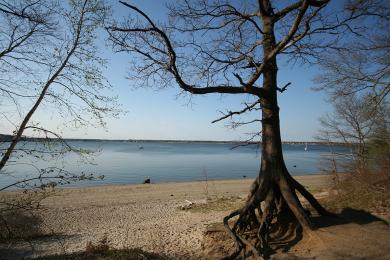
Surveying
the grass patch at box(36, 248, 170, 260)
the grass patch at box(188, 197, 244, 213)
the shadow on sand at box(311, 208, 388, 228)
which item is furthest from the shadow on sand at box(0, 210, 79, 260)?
the shadow on sand at box(311, 208, 388, 228)

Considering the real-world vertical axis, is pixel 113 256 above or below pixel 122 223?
above

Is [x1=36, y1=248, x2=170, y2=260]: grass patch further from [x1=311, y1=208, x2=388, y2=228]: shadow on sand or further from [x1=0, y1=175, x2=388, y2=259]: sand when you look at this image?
[x1=311, y1=208, x2=388, y2=228]: shadow on sand

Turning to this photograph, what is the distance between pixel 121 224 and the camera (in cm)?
1546

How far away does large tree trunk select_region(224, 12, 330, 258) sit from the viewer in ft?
27.3

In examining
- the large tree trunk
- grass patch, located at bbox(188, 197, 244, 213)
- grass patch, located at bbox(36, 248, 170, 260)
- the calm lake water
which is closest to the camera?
grass patch, located at bbox(36, 248, 170, 260)

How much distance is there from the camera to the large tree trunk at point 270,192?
8328 mm

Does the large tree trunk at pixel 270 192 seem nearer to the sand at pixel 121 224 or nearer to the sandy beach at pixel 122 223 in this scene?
the sand at pixel 121 224

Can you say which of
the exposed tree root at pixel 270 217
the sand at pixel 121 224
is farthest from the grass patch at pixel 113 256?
the exposed tree root at pixel 270 217

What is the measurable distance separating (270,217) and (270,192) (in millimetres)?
613

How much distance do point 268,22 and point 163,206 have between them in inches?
514

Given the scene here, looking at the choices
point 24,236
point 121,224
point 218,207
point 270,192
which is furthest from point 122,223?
point 270,192

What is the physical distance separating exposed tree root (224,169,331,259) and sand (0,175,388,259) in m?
1.16

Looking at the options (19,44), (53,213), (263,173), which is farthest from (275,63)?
(53,213)

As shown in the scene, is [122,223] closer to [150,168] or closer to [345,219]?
[345,219]
